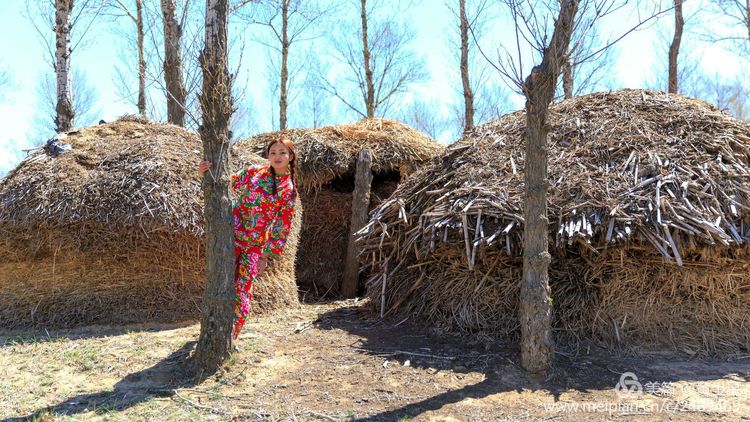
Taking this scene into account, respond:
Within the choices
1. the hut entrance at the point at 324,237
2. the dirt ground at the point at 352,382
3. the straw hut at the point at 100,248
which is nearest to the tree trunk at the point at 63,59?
the straw hut at the point at 100,248

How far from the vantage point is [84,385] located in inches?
164

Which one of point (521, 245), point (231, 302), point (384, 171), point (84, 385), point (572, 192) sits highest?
point (384, 171)

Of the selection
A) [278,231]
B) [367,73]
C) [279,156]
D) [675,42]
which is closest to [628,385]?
[278,231]

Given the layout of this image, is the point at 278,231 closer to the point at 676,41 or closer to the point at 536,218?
the point at 536,218

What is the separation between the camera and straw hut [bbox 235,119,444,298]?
840 cm

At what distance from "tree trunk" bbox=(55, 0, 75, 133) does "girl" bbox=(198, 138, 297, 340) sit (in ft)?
20.5

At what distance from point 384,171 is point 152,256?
397cm

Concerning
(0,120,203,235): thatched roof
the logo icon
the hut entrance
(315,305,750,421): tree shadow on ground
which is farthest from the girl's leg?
the hut entrance

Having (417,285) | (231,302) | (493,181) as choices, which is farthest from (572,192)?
(231,302)

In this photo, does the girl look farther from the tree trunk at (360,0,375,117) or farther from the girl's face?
the tree trunk at (360,0,375,117)

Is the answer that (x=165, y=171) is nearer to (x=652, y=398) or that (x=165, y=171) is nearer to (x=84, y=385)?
(x=84, y=385)

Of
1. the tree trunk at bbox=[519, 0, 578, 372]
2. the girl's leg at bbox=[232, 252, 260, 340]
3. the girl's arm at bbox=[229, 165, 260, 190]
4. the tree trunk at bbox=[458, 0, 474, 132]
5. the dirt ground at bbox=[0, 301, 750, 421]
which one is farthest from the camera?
the tree trunk at bbox=[458, 0, 474, 132]

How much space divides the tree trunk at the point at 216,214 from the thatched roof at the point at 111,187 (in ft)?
5.30

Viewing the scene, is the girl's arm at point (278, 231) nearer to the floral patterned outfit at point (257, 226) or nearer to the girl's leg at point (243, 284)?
the floral patterned outfit at point (257, 226)
